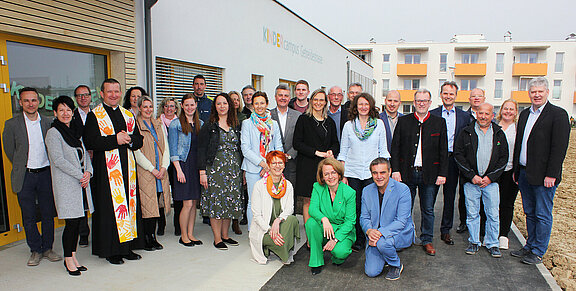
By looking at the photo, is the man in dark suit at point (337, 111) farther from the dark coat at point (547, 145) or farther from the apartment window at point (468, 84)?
the apartment window at point (468, 84)

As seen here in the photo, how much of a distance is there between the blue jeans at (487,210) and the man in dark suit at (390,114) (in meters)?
1.10

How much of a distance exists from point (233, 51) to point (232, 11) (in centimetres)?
95

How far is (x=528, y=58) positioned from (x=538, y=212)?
42.2 metres

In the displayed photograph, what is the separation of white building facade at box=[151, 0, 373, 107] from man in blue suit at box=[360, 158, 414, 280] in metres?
4.46

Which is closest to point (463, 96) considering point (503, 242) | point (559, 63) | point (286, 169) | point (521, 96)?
point (521, 96)

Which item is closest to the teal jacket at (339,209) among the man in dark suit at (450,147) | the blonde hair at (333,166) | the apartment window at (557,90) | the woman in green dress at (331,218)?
the woman in green dress at (331,218)

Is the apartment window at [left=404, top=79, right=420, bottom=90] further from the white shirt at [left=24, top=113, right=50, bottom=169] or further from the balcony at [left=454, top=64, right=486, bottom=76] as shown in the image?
the white shirt at [left=24, top=113, right=50, bottom=169]

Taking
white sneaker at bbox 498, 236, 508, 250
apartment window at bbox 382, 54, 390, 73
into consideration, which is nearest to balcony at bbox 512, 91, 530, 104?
apartment window at bbox 382, 54, 390, 73

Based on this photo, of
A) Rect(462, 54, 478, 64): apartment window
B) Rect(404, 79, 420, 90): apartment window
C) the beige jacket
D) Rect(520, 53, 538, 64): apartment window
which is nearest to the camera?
the beige jacket

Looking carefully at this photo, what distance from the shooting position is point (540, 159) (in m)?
4.07

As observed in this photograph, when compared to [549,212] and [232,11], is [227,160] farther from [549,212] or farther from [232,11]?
[232,11]

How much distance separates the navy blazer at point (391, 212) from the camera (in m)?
3.94

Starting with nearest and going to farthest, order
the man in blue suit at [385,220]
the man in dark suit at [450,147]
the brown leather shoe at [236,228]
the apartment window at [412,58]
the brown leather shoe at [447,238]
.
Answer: the man in blue suit at [385,220] → the brown leather shoe at [447,238] → the man in dark suit at [450,147] → the brown leather shoe at [236,228] → the apartment window at [412,58]

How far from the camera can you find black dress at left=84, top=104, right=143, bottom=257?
3.91 m
